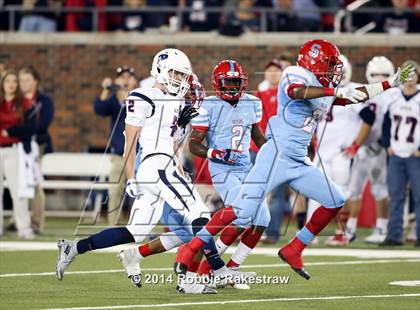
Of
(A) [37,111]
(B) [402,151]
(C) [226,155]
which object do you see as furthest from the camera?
(A) [37,111]

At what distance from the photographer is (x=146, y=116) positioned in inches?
359

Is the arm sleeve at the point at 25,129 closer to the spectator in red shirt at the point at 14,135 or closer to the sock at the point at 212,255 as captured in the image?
the spectator in red shirt at the point at 14,135

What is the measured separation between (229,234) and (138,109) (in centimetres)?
131

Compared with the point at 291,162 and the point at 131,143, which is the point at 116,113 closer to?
the point at 291,162

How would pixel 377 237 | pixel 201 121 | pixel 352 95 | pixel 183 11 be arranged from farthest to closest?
pixel 183 11 < pixel 377 237 < pixel 201 121 < pixel 352 95

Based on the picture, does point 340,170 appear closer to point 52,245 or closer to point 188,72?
point 52,245

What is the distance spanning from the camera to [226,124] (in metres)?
9.95

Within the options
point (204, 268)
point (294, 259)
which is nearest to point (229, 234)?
point (204, 268)

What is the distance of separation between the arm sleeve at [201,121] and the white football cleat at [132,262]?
4.20 feet

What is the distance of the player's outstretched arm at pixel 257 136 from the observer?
10.0 metres

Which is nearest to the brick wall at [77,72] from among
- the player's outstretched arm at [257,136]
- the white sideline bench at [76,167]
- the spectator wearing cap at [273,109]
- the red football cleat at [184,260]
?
the white sideline bench at [76,167]

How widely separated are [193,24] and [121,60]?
1.17 metres

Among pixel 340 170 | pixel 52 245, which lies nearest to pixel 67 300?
pixel 52 245

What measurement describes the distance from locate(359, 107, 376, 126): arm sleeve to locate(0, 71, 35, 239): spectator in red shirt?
374 cm
